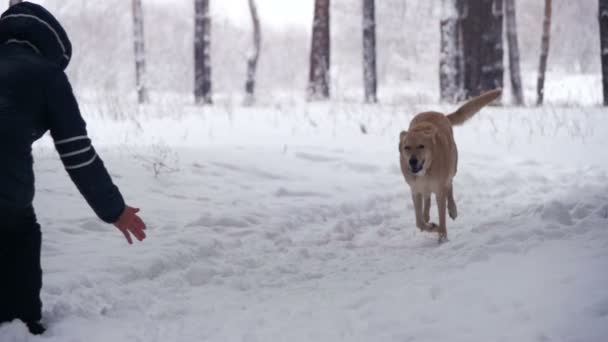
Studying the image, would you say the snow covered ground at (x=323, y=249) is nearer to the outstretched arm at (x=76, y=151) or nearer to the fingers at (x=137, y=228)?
the fingers at (x=137, y=228)

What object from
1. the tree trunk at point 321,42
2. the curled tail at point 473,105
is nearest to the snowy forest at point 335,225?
the curled tail at point 473,105

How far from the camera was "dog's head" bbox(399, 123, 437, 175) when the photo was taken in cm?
599

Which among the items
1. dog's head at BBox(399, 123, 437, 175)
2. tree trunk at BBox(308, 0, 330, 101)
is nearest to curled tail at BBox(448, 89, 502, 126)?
dog's head at BBox(399, 123, 437, 175)

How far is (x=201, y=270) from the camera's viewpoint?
4742 mm

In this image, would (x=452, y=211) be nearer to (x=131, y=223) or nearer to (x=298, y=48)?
(x=131, y=223)

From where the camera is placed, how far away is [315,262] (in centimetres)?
513

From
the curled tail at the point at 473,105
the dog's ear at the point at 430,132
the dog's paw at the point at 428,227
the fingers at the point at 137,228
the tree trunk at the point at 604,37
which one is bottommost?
the dog's paw at the point at 428,227

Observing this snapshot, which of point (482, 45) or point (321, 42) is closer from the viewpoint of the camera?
point (482, 45)

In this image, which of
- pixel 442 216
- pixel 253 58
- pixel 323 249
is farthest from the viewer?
pixel 253 58

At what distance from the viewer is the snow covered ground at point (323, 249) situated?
342 centimetres

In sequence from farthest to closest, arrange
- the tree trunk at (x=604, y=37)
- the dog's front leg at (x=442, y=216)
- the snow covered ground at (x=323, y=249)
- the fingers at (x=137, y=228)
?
the tree trunk at (x=604, y=37) < the dog's front leg at (x=442, y=216) < the fingers at (x=137, y=228) < the snow covered ground at (x=323, y=249)

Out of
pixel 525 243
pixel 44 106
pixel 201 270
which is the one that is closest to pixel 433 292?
pixel 525 243

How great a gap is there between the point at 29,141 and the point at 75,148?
216 millimetres

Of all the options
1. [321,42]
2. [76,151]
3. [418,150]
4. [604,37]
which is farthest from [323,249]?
[321,42]
